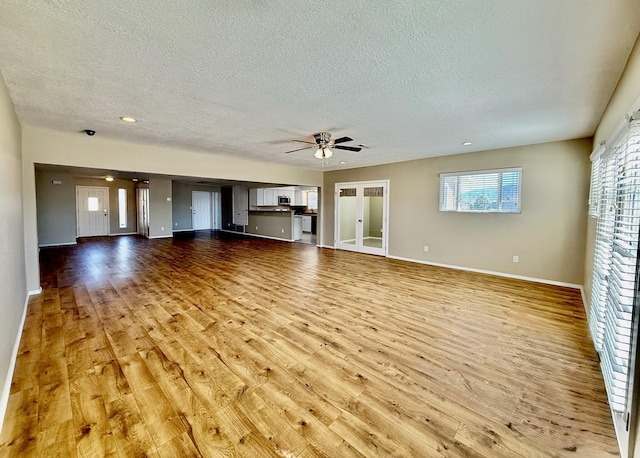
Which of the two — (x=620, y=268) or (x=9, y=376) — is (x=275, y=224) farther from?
(x=620, y=268)

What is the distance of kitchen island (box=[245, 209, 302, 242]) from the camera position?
379 inches

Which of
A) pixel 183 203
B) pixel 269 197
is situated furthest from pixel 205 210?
pixel 269 197

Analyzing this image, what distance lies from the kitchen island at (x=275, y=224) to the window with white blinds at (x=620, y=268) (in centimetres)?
803

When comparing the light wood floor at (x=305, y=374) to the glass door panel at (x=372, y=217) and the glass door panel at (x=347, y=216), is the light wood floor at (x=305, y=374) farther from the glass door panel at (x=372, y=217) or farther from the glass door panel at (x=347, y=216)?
the glass door panel at (x=347, y=216)

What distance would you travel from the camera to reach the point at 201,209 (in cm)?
1251

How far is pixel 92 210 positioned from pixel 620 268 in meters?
12.9

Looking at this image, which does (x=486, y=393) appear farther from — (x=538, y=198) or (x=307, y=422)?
(x=538, y=198)

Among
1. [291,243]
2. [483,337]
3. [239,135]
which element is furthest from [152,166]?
[483,337]

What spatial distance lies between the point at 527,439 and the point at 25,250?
5.79 m

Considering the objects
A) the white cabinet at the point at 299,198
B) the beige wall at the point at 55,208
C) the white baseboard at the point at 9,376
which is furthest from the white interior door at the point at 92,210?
the white baseboard at the point at 9,376

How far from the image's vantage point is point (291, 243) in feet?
30.2

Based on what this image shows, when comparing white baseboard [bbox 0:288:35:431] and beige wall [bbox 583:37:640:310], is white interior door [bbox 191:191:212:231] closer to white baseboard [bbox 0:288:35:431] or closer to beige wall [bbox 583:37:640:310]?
white baseboard [bbox 0:288:35:431]

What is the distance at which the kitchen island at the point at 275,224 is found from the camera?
9.62 meters

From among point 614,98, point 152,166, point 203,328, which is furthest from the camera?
point 152,166
